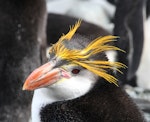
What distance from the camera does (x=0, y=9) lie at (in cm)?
394

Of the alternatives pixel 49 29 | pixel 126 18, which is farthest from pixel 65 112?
pixel 126 18

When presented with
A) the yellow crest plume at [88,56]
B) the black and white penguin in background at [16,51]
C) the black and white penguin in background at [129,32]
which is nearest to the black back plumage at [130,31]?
the black and white penguin in background at [129,32]

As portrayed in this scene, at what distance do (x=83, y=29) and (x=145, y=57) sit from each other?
1306 millimetres

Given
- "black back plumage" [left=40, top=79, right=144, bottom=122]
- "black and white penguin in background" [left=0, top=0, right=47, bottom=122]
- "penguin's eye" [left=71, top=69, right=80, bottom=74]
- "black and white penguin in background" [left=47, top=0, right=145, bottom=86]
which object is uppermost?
"penguin's eye" [left=71, top=69, right=80, bottom=74]

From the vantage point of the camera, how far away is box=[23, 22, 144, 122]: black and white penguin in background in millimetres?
2213

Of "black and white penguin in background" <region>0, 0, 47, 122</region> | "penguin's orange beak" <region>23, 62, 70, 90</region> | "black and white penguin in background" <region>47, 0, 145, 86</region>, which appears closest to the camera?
"penguin's orange beak" <region>23, 62, 70, 90</region>

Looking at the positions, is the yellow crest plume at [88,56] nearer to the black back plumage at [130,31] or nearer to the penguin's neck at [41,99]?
the penguin's neck at [41,99]

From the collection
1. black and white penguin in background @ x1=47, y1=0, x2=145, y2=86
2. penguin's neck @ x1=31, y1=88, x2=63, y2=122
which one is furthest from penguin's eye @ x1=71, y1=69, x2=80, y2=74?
black and white penguin in background @ x1=47, y1=0, x2=145, y2=86

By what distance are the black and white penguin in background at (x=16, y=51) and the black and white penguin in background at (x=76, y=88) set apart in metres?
1.66

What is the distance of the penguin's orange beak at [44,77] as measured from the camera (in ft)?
7.19

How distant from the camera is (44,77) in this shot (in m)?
2.21

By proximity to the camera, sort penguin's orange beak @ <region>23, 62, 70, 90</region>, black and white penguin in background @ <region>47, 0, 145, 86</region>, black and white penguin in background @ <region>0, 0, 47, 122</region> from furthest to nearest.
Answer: black and white penguin in background @ <region>47, 0, 145, 86</region>
black and white penguin in background @ <region>0, 0, 47, 122</region>
penguin's orange beak @ <region>23, 62, 70, 90</region>

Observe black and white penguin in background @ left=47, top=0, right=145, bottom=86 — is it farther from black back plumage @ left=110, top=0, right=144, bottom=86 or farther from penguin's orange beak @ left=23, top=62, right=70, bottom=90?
penguin's orange beak @ left=23, top=62, right=70, bottom=90

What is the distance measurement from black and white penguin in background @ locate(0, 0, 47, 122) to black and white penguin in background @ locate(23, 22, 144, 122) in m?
1.66
